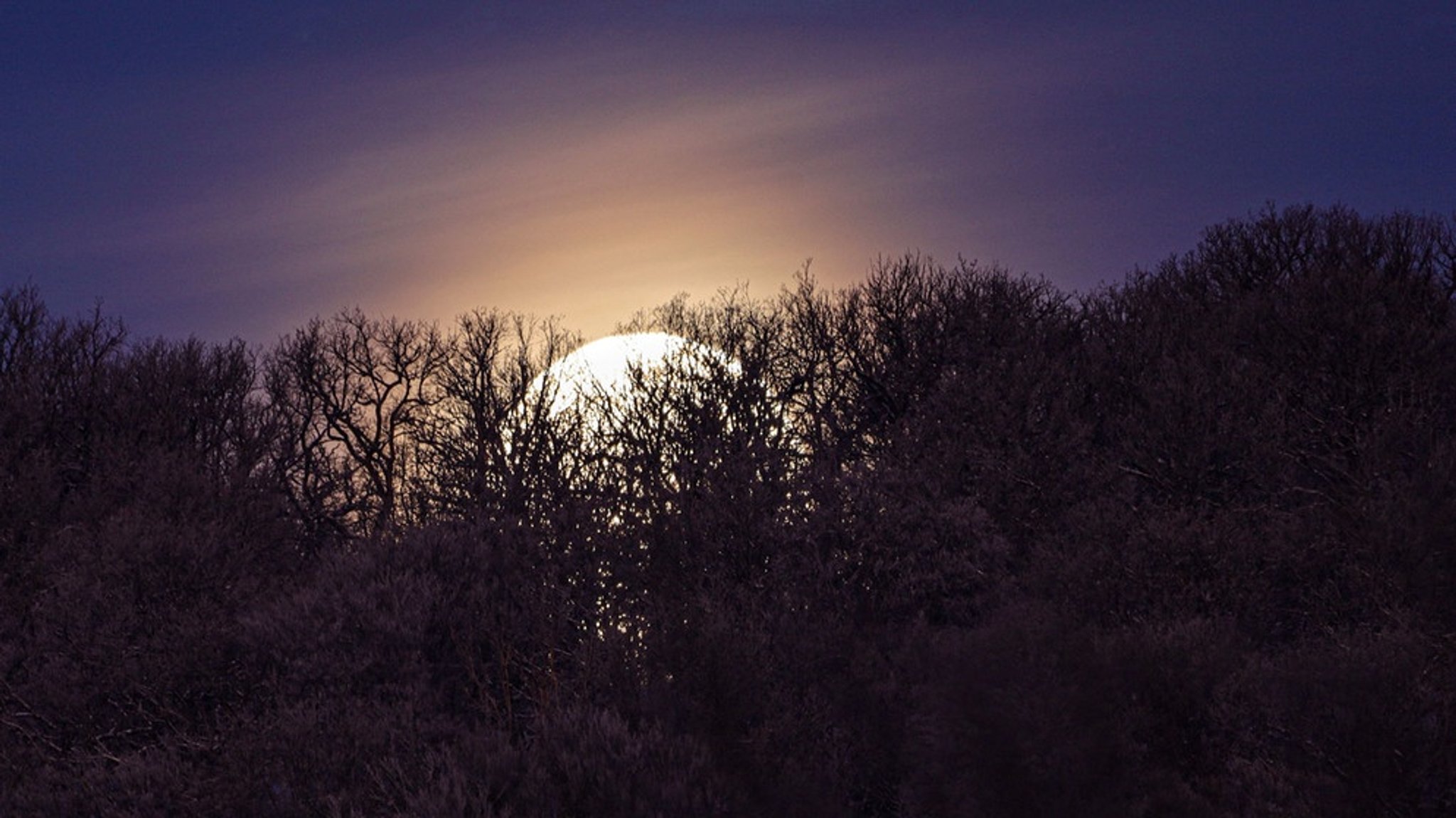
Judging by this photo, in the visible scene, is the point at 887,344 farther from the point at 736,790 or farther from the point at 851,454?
the point at 736,790

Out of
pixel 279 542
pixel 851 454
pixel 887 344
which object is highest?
pixel 887 344

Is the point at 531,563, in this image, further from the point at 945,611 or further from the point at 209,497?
the point at 209,497

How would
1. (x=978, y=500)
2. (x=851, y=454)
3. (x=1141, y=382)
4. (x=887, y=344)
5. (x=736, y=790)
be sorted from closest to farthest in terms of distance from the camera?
(x=736, y=790) → (x=978, y=500) → (x=1141, y=382) → (x=851, y=454) → (x=887, y=344)

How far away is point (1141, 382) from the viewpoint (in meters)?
43.2

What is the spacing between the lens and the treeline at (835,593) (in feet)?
63.4

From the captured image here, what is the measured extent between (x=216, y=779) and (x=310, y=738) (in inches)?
95.0

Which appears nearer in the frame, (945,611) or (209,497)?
(945,611)

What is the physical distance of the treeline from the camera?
63.4 ft

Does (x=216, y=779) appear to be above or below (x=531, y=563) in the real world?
below

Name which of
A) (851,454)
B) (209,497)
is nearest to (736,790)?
(209,497)

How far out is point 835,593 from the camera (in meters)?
27.8

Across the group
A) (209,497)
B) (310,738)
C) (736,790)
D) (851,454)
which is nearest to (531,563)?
(310,738)

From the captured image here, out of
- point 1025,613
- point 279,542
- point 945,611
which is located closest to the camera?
point 1025,613

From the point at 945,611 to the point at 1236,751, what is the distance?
8.57 metres
